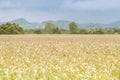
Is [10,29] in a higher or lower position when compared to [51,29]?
higher

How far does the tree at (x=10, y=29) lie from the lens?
75062mm

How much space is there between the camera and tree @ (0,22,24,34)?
75.1 meters

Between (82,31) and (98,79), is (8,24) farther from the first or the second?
(98,79)

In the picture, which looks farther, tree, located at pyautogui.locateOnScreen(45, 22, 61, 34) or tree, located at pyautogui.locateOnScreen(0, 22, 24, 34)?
tree, located at pyautogui.locateOnScreen(45, 22, 61, 34)

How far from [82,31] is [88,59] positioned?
6474 centimetres

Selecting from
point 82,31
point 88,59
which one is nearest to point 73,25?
point 82,31

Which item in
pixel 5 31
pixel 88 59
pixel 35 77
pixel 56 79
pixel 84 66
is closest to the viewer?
pixel 56 79

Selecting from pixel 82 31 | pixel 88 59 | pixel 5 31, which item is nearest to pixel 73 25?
pixel 82 31

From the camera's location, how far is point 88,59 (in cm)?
1202

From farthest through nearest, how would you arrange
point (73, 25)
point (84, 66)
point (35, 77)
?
point (73, 25)
point (84, 66)
point (35, 77)

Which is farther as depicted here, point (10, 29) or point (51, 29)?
point (51, 29)

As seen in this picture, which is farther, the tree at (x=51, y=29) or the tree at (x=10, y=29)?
the tree at (x=51, y=29)

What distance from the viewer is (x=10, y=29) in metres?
75.9

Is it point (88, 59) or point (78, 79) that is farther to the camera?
point (88, 59)
